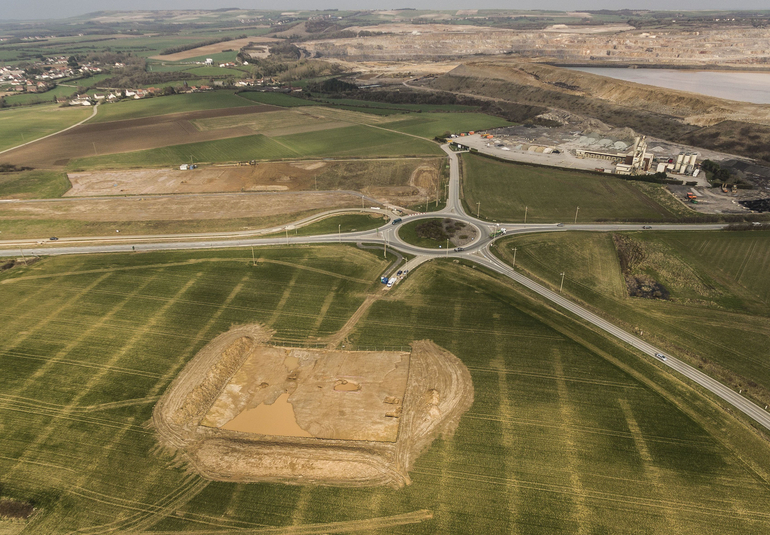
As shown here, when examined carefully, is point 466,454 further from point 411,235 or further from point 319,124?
point 319,124

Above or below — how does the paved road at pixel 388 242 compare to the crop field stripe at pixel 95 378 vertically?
above

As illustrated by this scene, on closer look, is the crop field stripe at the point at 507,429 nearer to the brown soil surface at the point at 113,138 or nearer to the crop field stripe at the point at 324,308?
the crop field stripe at the point at 324,308

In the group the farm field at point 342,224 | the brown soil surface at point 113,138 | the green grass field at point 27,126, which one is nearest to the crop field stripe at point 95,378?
the farm field at point 342,224

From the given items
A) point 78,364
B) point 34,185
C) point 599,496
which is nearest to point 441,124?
point 34,185

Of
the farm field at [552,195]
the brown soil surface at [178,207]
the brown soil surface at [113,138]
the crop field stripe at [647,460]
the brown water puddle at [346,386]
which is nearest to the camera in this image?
the crop field stripe at [647,460]

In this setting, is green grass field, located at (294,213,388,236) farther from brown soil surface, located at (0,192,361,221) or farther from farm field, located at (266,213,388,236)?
brown soil surface, located at (0,192,361,221)

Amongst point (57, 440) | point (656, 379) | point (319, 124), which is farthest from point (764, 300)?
point (319, 124)

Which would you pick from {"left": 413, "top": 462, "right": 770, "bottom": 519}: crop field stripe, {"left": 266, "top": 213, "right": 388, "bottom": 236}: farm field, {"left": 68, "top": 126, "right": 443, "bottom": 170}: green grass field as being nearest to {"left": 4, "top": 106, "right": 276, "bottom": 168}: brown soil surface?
{"left": 68, "top": 126, "right": 443, "bottom": 170}: green grass field
